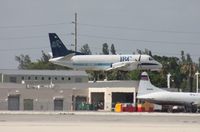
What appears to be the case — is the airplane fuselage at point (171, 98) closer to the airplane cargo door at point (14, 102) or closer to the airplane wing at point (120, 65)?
the airplane cargo door at point (14, 102)

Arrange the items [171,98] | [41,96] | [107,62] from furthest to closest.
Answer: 1. [107,62]
2. [41,96]
3. [171,98]

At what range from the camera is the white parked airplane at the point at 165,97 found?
93.6 metres

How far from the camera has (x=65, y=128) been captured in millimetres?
42250

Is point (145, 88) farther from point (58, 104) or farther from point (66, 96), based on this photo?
point (58, 104)

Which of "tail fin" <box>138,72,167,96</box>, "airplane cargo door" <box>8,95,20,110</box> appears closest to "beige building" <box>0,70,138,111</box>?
"airplane cargo door" <box>8,95,20,110</box>

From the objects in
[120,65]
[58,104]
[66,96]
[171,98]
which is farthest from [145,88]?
[120,65]

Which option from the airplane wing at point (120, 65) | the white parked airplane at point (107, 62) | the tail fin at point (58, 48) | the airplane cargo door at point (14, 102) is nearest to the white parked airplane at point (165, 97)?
the airplane cargo door at point (14, 102)

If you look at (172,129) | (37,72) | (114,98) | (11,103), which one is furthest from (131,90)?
(172,129)

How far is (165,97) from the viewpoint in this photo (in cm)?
9362

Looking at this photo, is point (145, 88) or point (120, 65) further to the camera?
point (120, 65)

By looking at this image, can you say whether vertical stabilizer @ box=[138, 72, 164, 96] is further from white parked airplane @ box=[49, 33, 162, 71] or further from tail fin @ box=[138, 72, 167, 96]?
white parked airplane @ box=[49, 33, 162, 71]

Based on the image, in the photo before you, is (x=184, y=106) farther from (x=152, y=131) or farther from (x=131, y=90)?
(x=152, y=131)

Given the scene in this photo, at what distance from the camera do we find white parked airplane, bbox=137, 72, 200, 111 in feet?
307

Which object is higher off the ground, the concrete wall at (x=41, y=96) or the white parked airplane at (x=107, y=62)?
the white parked airplane at (x=107, y=62)
